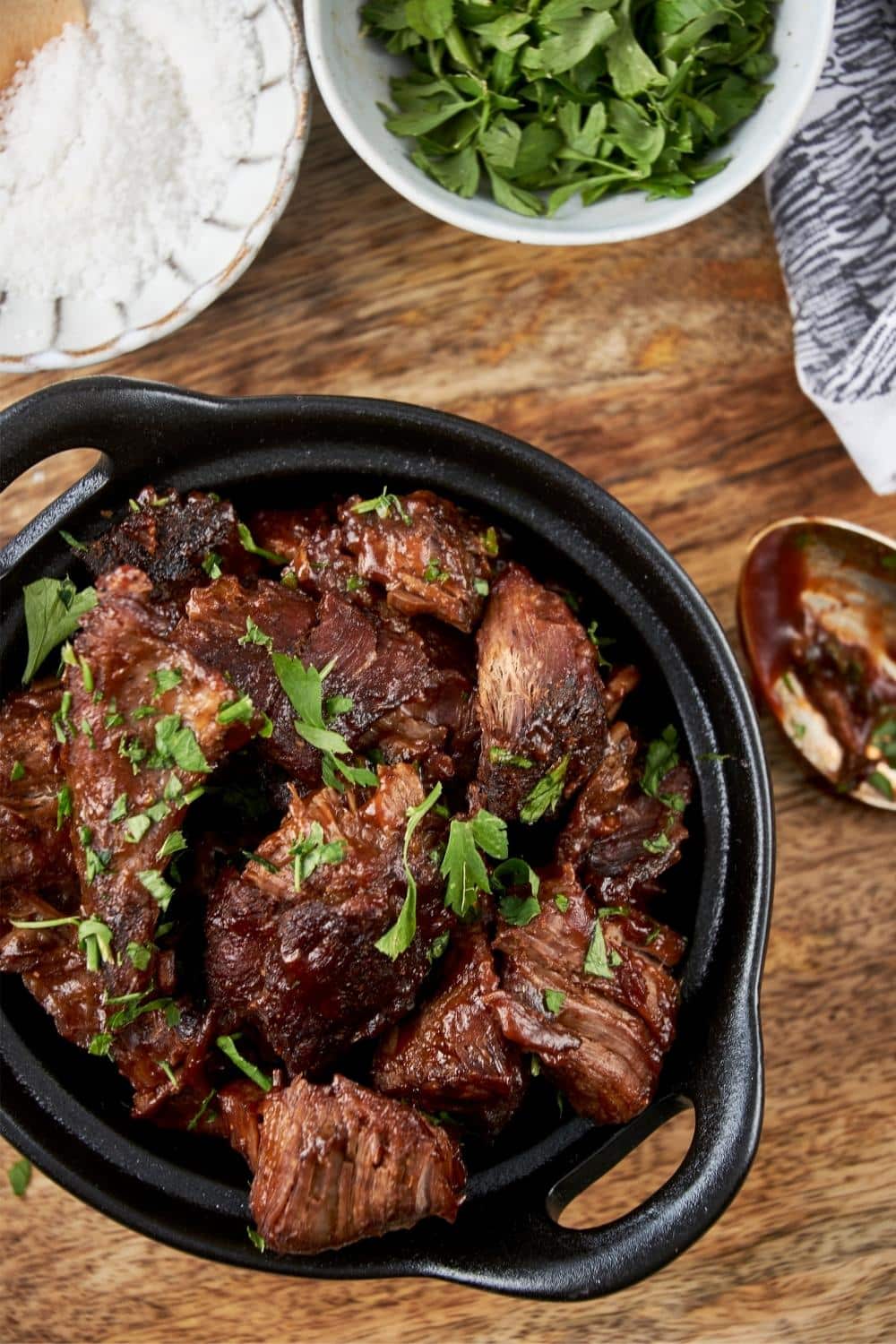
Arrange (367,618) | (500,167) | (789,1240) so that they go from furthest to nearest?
(789,1240), (500,167), (367,618)

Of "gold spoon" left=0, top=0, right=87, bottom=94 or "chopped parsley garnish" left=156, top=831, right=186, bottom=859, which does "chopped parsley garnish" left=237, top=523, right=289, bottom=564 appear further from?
"gold spoon" left=0, top=0, right=87, bottom=94

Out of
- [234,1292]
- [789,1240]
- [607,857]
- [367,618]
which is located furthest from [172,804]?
[789,1240]

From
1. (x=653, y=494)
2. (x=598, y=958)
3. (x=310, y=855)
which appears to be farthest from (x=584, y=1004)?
(x=653, y=494)

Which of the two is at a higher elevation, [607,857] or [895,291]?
[895,291]

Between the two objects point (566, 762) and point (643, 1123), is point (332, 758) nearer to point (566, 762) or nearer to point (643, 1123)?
point (566, 762)

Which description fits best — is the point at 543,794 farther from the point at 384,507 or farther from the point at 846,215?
the point at 846,215

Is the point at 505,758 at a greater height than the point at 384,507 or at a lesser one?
lesser

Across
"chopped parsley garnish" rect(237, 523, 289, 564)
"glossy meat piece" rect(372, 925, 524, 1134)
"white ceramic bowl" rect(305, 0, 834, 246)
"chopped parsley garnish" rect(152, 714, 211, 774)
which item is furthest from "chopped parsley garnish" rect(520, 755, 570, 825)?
"white ceramic bowl" rect(305, 0, 834, 246)
